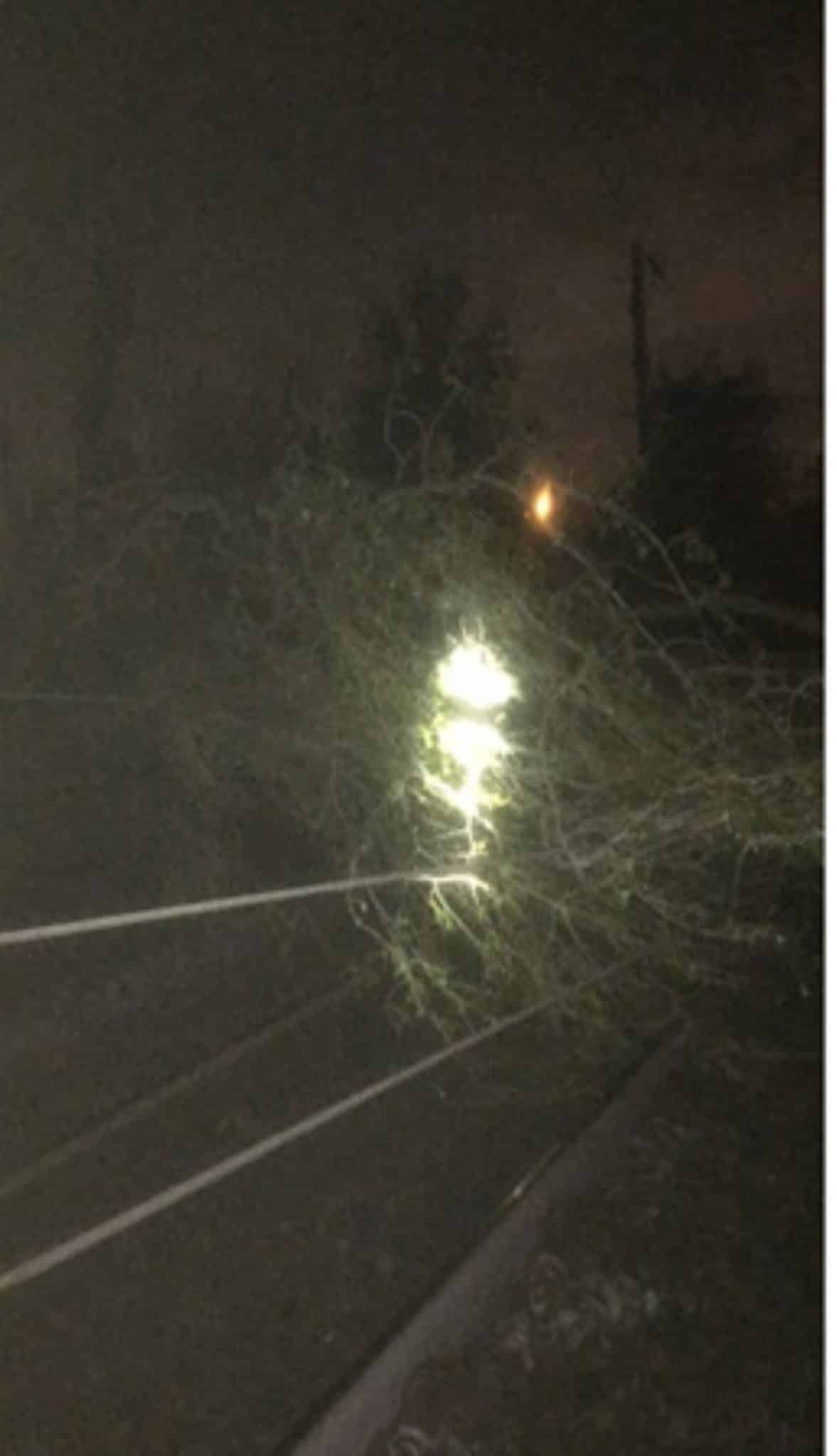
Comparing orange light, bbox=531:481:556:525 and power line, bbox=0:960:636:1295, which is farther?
orange light, bbox=531:481:556:525

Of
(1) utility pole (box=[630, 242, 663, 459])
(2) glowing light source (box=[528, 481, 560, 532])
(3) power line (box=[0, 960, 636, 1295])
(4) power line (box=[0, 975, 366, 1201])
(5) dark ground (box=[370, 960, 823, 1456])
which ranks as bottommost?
(5) dark ground (box=[370, 960, 823, 1456])

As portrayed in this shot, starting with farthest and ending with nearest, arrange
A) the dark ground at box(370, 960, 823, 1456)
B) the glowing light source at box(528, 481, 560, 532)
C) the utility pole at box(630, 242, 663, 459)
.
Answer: the utility pole at box(630, 242, 663, 459) < the glowing light source at box(528, 481, 560, 532) < the dark ground at box(370, 960, 823, 1456)

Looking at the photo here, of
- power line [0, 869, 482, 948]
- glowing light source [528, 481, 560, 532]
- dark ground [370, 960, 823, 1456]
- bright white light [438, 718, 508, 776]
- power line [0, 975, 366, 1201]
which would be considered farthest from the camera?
power line [0, 975, 366, 1201]

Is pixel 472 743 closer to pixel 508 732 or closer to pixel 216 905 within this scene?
pixel 508 732

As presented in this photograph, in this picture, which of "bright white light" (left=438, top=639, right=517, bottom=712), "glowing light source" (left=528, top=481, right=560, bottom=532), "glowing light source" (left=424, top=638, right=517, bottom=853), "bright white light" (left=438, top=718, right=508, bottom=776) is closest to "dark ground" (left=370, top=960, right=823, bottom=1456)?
"glowing light source" (left=424, top=638, right=517, bottom=853)

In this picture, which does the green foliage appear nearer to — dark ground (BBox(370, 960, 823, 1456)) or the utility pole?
dark ground (BBox(370, 960, 823, 1456))

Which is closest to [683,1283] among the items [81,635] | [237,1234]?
[237,1234]

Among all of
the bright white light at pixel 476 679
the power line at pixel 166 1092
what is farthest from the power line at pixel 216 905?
the power line at pixel 166 1092

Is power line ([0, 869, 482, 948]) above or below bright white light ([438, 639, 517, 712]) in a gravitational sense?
below

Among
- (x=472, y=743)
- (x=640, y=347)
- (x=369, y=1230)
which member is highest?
(x=640, y=347)

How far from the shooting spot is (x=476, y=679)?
6.39 m

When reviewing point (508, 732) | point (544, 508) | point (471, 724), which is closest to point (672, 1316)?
point (508, 732)

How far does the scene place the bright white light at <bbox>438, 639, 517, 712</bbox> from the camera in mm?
6250

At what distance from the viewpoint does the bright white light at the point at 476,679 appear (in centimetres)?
625
